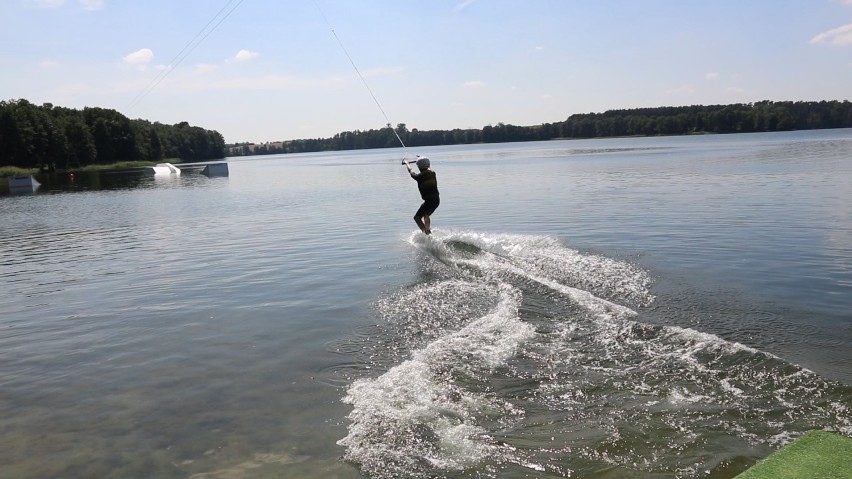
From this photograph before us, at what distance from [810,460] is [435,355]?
187 inches

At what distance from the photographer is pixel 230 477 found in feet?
19.0

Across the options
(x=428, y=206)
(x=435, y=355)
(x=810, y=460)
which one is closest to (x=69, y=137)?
(x=428, y=206)

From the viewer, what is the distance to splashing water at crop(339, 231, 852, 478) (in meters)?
5.71

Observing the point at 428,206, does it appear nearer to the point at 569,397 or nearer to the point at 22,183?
the point at 569,397

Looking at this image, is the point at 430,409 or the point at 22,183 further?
the point at 22,183

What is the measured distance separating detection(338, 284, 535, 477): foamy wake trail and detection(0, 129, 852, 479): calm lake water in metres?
Answer: 0.03

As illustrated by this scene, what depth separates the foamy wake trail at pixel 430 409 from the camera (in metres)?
5.86

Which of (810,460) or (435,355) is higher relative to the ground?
(810,460)

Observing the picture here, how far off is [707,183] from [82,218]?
36.3 m

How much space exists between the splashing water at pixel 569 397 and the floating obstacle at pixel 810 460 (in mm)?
422

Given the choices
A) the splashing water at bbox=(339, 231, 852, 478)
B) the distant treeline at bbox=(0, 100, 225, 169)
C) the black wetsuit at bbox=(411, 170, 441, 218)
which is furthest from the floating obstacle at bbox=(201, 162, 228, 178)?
the splashing water at bbox=(339, 231, 852, 478)

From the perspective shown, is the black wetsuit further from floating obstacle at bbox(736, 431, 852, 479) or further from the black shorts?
floating obstacle at bbox(736, 431, 852, 479)

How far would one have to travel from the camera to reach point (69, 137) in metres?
119

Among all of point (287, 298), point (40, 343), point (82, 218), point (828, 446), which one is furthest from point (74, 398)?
point (82, 218)
